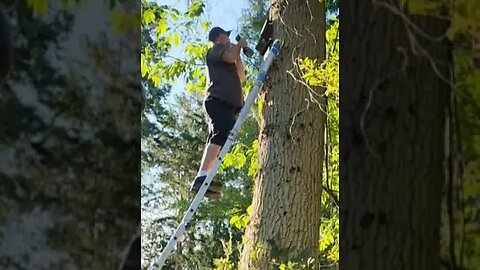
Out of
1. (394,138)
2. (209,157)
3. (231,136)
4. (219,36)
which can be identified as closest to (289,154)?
(231,136)

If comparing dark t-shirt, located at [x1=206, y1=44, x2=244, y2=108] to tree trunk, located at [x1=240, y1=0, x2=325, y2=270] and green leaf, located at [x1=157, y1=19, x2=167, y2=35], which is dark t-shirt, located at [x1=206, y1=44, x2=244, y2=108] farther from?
green leaf, located at [x1=157, y1=19, x2=167, y2=35]

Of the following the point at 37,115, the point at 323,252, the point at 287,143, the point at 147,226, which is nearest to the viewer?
the point at 37,115

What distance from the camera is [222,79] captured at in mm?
3066

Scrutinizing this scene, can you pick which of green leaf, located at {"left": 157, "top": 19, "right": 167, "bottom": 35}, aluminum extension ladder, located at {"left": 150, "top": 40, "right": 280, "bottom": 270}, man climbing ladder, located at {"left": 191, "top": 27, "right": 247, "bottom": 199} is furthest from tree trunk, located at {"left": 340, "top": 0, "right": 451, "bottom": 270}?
green leaf, located at {"left": 157, "top": 19, "right": 167, "bottom": 35}

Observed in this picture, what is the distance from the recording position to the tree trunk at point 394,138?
74cm

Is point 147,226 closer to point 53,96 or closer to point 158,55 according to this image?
point 158,55

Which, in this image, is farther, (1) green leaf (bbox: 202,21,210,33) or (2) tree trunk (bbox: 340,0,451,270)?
(1) green leaf (bbox: 202,21,210,33)

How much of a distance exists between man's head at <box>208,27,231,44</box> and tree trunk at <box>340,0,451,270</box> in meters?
2.31

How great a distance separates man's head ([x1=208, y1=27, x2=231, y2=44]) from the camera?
308 cm

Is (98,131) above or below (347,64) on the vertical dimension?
below

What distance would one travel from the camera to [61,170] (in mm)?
613

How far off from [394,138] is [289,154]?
6.45 ft

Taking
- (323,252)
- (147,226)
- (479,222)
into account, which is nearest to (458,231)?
(479,222)

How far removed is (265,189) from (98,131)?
2.15 metres
